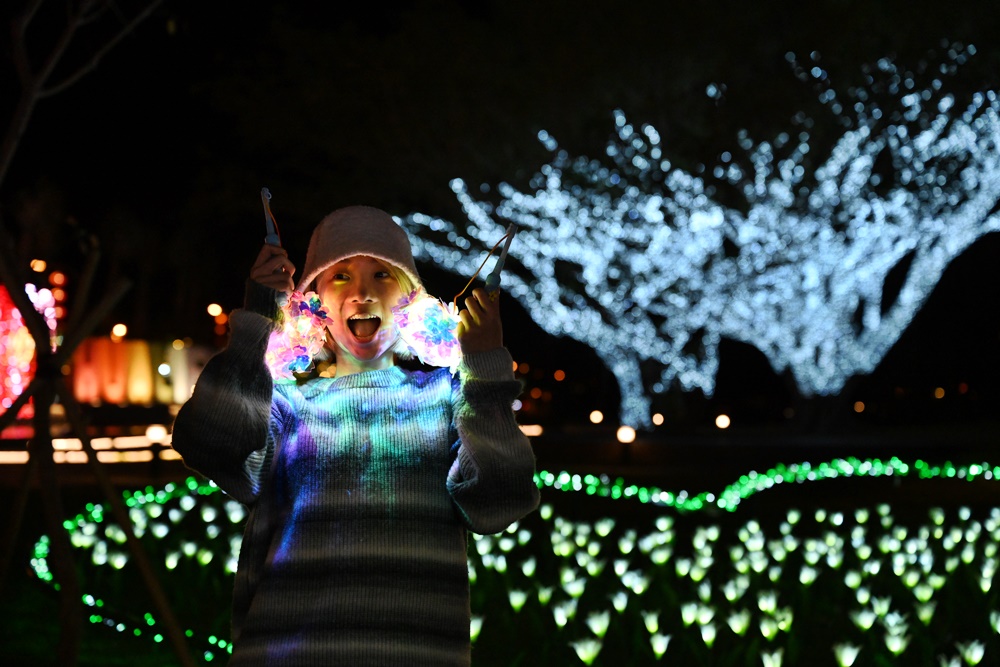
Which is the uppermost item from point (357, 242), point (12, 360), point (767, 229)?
point (767, 229)

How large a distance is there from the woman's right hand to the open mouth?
168mm

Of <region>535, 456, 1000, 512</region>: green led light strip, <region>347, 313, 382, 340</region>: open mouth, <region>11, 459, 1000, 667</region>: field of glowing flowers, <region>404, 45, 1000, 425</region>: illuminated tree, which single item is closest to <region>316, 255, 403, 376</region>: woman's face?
<region>347, 313, 382, 340</region>: open mouth

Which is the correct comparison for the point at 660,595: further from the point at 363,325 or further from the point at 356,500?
the point at 356,500

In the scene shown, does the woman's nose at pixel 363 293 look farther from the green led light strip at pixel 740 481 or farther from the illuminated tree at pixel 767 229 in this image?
the illuminated tree at pixel 767 229

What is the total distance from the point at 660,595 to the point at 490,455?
509 centimetres

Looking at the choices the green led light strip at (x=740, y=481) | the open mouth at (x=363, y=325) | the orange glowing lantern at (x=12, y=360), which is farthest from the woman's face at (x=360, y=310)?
the orange glowing lantern at (x=12, y=360)

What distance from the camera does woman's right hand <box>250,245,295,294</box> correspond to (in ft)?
9.04

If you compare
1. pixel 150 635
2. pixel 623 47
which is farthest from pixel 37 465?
pixel 623 47

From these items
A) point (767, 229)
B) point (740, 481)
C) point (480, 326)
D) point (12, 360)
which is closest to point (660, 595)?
point (480, 326)

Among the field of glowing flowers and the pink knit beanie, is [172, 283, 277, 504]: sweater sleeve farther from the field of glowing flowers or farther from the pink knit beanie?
the field of glowing flowers

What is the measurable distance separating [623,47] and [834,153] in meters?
3.71

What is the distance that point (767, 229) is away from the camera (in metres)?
19.3

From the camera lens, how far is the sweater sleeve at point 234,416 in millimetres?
2561

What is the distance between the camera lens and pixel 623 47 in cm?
1620
